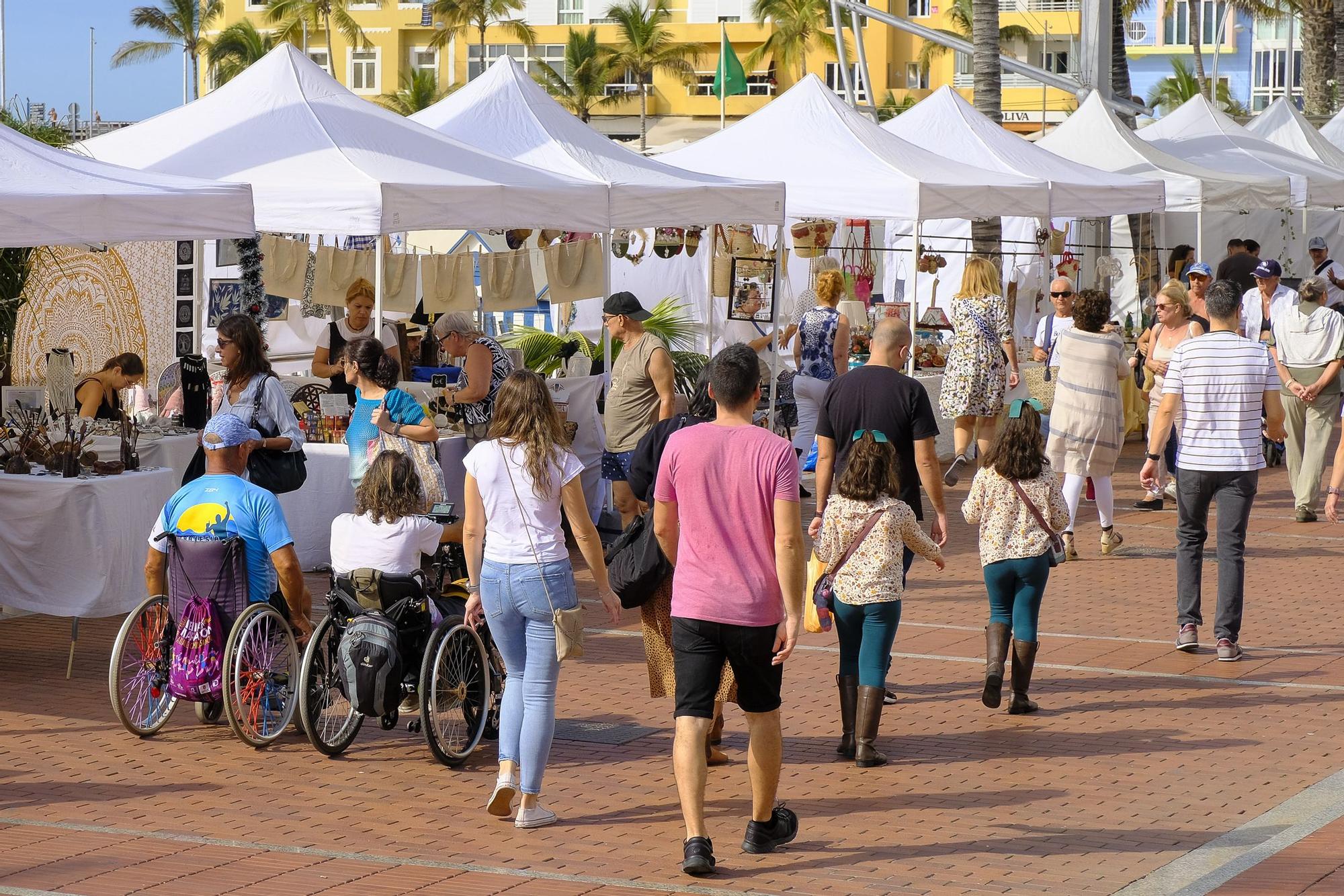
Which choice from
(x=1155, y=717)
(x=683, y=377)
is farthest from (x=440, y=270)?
(x=1155, y=717)

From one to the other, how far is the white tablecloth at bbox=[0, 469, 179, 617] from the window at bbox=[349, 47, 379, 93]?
254ft

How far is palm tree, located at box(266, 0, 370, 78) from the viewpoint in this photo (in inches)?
3105

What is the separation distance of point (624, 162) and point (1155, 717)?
7495 millimetres

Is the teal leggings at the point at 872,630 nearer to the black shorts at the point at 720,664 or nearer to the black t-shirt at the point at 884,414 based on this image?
the black t-shirt at the point at 884,414

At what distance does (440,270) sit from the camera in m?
16.2

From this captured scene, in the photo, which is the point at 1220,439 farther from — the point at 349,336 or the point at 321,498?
the point at 349,336

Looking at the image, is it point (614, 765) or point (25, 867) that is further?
point (614, 765)

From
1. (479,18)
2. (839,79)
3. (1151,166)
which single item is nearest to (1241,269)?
(1151,166)

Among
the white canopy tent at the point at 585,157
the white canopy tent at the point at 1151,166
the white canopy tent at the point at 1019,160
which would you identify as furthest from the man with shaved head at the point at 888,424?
the white canopy tent at the point at 1151,166

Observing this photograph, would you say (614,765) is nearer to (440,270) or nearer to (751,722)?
(751,722)

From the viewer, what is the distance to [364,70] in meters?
84.5

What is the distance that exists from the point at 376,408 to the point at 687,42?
7371 cm

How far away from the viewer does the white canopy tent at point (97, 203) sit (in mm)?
8820

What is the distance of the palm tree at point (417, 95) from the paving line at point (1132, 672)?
67582 millimetres
